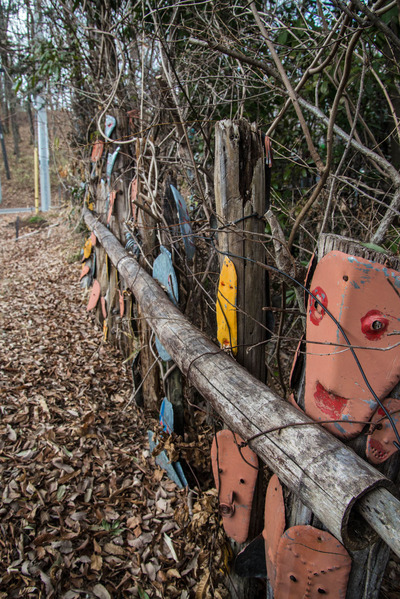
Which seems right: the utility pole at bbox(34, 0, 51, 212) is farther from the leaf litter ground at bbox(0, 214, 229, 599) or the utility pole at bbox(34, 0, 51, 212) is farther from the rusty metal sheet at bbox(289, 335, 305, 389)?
the rusty metal sheet at bbox(289, 335, 305, 389)

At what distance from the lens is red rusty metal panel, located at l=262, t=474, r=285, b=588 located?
1610 mm

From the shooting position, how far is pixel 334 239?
129 cm

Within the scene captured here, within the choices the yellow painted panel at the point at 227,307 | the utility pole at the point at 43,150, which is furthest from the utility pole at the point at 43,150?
the yellow painted panel at the point at 227,307

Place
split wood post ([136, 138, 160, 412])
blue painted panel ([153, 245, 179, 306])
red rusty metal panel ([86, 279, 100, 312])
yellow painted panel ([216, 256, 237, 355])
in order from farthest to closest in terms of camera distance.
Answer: red rusty metal panel ([86, 279, 100, 312])
split wood post ([136, 138, 160, 412])
blue painted panel ([153, 245, 179, 306])
yellow painted panel ([216, 256, 237, 355])

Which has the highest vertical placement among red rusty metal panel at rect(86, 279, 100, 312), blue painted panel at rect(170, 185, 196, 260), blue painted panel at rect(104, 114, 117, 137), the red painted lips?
blue painted panel at rect(104, 114, 117, 137)

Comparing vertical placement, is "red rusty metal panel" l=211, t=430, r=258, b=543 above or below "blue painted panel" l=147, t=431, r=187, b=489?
above

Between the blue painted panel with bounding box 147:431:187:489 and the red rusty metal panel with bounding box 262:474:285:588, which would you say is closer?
the red rusty metal panel with bounding box 262:474:285:588

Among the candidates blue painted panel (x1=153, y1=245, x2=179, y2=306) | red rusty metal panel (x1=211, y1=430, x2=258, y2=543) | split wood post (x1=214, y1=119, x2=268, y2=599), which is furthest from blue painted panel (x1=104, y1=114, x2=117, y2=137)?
red rusty metal panel (x1=211, y1=430, x2=258, y2=543)

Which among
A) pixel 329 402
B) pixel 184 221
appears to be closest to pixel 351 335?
pixel 329 402

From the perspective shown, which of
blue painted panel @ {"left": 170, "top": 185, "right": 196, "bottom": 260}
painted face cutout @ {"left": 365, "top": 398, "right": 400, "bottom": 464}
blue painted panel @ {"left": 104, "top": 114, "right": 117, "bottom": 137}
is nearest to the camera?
painted face cutout @ {"left": 365, "top": 398, "right": 400, "bottom": 464}

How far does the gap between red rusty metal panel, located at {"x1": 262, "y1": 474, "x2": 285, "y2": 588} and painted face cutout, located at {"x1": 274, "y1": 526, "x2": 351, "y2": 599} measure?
5 cm

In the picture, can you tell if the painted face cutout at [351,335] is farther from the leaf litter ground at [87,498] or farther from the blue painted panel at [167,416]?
the blue painted panel at [167,416]

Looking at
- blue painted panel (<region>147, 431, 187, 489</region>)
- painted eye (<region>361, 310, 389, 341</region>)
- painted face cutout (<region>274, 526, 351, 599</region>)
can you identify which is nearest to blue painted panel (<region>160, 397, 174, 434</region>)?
blue painted panel (<region>147, 431, 187, 489</region>)

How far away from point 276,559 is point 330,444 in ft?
2.23
